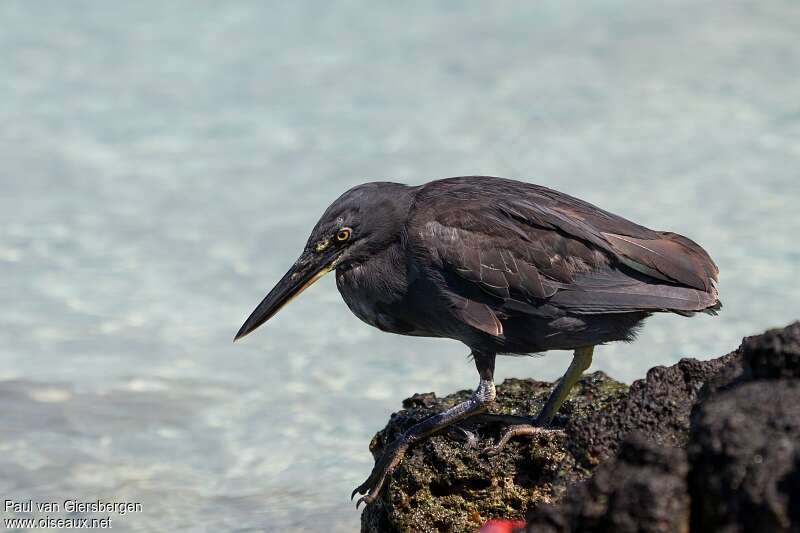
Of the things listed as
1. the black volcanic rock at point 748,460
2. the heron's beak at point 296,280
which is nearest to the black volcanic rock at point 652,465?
the black volcanic rock at point 748,460

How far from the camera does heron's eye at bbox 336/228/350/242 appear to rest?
17.6 ft

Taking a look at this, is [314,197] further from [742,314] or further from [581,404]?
[581,404]

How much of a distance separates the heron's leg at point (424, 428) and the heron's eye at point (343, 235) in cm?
85

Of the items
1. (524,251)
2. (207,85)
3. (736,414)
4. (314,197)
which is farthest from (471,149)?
(736,414)

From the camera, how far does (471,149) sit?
1078 centimetres

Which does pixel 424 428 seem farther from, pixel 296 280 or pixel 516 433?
pixel 296 280

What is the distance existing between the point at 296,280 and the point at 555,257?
→ 45.2 inches

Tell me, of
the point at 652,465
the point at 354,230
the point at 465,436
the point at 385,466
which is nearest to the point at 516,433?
the point at 465,436

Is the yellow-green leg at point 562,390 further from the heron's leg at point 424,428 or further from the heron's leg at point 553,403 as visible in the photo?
the heron's leg at point 424,428

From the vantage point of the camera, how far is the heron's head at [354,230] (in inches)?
211

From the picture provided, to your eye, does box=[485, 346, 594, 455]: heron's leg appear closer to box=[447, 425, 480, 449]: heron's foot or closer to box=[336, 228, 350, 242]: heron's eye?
box=[447, 425, 480, 449]: heron's foot

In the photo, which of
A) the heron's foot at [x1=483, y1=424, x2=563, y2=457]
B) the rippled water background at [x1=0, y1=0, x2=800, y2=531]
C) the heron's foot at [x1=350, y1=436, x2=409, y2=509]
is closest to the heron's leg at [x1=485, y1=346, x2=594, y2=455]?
the heron's foot at [x1=483, y1=424, x2=563, y2=457]

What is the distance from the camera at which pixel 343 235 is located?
5375mm

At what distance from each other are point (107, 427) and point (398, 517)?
11.4ft
